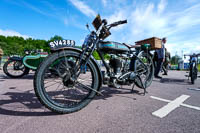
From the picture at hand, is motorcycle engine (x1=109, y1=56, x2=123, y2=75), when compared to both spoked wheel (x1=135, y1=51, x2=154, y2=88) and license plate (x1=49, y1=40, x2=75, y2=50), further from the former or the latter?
license plate (x1=49, y1=40, x2=75, y2=50)

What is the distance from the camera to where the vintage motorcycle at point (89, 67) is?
138cm

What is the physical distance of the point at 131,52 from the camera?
2559 mm

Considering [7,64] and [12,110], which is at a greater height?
[7,64]

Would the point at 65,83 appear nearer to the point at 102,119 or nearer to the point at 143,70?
the point at 102,119

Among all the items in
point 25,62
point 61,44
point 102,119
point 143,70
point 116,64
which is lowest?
point 102,119

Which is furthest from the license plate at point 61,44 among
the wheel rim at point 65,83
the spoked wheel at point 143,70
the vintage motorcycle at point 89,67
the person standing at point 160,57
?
the person standing at point 160,57

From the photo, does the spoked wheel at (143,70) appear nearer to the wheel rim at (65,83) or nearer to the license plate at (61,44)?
the wheel rim at (65,83)

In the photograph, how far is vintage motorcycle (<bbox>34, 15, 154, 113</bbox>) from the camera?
1.38 meters

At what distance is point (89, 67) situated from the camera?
171 centimetres

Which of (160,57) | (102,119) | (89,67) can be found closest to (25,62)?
(89,67)

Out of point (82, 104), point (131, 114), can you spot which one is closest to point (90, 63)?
point (82, 104)

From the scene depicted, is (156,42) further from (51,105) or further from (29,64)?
(29,64)

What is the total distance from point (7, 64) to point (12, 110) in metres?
4.37

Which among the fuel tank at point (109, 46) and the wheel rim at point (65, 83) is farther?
the fuel tank at point (109, 46)
